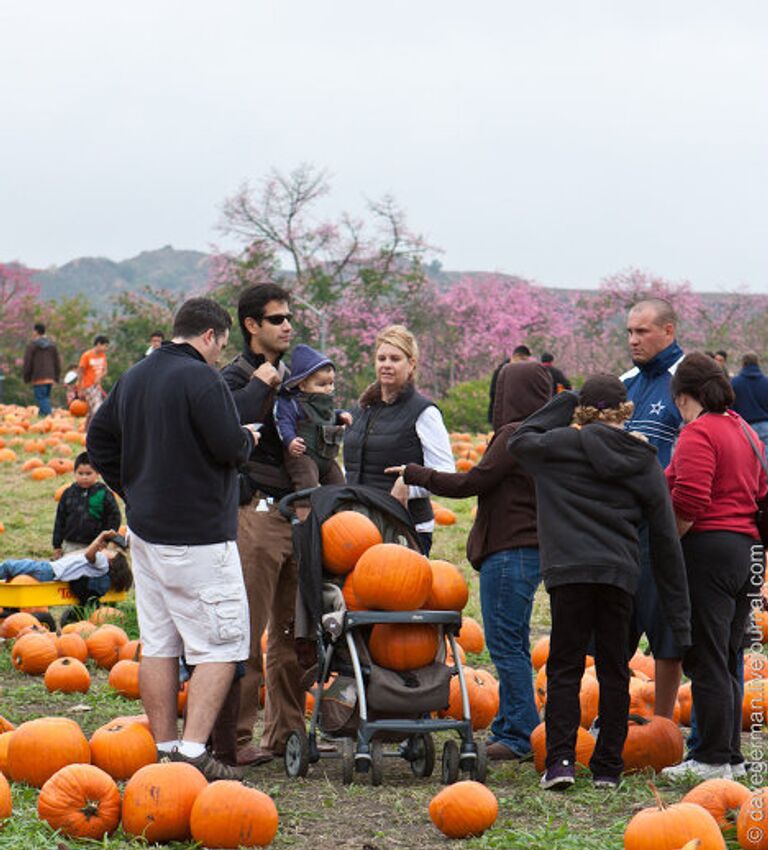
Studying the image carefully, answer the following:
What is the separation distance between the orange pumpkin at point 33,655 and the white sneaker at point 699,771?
417cm

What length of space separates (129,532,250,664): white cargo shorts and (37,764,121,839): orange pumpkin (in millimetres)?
733

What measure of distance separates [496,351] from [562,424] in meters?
36.5

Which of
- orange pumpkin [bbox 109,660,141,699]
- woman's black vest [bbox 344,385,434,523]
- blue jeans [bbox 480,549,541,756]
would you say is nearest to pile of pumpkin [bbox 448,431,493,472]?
orange pumpkin [bbox 109,660,141,699]

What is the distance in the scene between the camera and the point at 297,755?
5.79 meters

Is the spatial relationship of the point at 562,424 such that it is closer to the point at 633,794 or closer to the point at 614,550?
the point at 614,550

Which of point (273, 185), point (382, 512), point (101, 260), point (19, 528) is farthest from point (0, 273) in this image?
point (101, 260)

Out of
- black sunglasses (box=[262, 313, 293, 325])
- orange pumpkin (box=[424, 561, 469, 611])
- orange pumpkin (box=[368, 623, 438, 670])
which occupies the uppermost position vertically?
black sunglasses (box=[262, 313, 293, 325])

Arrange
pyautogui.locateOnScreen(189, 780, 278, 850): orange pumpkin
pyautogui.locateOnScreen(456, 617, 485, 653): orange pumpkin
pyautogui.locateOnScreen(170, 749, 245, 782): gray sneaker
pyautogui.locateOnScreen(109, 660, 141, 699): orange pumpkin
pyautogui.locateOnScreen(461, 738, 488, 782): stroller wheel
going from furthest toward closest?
pyautogui.locateOnScreen(456, 617, 485, 653): orange pumpkin → pyautogui.locateOnScreen(109, 660, 141, 699): orange pumpkin → pyautogui.locateOnScreen(461, 738, 488, 782): stroller wheel → pyautogui.locateOnScreen(170, 749, 245, 782): gray sneaker → pyautogui.locateOnScreen(189, 780, 278, 850): orange pumpkin

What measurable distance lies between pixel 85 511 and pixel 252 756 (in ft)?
13.8

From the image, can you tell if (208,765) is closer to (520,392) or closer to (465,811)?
(465,811)

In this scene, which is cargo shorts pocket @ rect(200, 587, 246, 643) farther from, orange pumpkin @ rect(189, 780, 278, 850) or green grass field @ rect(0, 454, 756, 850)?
orange pumpkin @ rect(189, 780, 278, 850)

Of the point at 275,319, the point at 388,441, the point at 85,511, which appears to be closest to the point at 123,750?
the point at 388,441

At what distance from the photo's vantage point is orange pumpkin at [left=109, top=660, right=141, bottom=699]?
24.5 ft

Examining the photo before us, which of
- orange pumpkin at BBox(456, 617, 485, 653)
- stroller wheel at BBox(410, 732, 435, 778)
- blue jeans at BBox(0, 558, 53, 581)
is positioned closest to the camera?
stroller wheel at BBox(410, 732, 435, 778)
